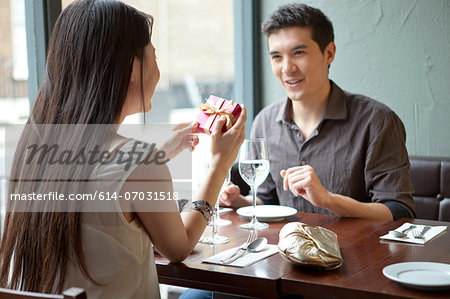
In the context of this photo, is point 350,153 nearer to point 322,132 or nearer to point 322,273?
point 322,132

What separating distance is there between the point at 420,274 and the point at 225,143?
0.58 metres

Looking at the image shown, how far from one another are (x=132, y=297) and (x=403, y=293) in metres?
0.57

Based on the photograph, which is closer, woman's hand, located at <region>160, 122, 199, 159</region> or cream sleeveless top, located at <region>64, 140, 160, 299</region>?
cream sleeveless top, located at <region>64, 140, 160, 299</region>

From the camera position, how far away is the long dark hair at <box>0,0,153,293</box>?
1.09 metres

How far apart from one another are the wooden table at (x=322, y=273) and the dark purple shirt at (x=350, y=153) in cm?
50

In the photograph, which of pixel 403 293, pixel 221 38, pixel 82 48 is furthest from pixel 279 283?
pixel 221 38

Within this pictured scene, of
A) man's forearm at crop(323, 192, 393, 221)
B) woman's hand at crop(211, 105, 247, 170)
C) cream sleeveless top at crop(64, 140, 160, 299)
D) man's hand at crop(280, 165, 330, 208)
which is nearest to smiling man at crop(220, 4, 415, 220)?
man's forearm at crop(323, 192, 393, 221)

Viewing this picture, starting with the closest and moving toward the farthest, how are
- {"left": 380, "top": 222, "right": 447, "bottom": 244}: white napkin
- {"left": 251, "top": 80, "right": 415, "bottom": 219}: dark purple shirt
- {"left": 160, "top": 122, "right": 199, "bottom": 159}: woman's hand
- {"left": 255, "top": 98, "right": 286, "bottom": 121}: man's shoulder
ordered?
{"left": 380, "top": 222, "right": 447, "bottom": 244}: white napkin → {"left": 160, "top": 122, "right": 199, "bottom": 159}: woman's hand → {"left": 251, "top": 80, "right": 415, "bottom": 219}: dark purple shirt → {"left": 255, "top": 98, "right": 286, "bottom": 121}: man's shoulder

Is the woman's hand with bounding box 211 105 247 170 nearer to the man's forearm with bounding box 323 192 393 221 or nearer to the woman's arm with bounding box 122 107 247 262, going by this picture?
the woman's arm with bounding box 122 107 247 262

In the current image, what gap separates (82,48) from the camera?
114 centimetres

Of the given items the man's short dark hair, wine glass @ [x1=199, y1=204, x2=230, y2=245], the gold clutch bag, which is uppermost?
the man's short dark hair

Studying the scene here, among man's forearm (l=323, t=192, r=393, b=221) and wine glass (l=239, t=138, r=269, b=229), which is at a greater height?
wine glass (l=239, t=138, r=269, b=229)

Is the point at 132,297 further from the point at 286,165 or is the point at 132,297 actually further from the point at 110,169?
the point at 286,165

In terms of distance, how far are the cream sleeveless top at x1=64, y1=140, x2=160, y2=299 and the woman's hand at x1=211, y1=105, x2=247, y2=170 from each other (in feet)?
0.94
